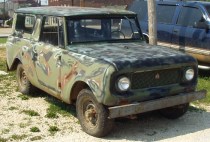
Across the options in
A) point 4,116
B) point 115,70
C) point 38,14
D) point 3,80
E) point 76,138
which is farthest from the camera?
point 3,80

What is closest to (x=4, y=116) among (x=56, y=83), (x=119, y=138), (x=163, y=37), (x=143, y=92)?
(x=56, y=83)

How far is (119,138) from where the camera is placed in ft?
18.1

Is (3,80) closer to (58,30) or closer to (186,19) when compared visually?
(58,30)

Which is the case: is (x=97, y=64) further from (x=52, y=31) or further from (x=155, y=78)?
(x=52, y=31)

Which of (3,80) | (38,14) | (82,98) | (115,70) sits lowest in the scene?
(3,80)

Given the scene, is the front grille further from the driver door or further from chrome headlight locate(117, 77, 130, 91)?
the driver door

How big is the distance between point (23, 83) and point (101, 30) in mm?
2475

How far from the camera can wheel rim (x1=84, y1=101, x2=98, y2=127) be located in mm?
5559

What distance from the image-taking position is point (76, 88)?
5836mm

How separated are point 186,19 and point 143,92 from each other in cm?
530

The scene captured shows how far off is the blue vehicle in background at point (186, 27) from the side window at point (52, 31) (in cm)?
425

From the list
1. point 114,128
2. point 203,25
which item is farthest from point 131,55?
point 203,25

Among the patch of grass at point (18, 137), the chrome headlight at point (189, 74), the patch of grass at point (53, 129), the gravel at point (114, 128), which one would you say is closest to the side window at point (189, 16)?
the gravel at point (114, 128)

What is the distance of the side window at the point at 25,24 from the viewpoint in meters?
7.31
